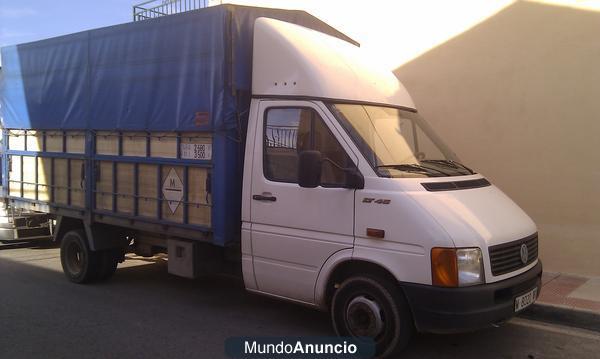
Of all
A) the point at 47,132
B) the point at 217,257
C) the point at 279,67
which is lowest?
the point at 217,257

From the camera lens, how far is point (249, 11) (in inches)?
203

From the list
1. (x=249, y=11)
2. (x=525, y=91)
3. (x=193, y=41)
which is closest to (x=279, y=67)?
(x=249, y=11)

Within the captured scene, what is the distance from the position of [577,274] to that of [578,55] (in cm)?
283

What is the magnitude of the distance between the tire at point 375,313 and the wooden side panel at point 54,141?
4.57m

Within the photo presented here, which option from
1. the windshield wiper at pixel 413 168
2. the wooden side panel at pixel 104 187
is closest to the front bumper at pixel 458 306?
the windshield wiper at pixel 413 168

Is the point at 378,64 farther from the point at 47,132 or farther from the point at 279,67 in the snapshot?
the point at 47,132

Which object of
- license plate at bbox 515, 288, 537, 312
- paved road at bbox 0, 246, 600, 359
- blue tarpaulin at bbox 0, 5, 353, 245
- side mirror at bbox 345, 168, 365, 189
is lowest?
paved road at bbox 0, 246, 600, 359

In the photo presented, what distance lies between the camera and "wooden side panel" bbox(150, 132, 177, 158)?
562 centimetres

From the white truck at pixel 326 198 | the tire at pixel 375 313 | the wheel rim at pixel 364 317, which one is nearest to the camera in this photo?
the white truck at pixel 326 198

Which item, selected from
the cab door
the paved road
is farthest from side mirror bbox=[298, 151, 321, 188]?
the paved road

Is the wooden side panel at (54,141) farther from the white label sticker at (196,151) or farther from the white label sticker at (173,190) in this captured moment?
the white label sticker at (196,151)

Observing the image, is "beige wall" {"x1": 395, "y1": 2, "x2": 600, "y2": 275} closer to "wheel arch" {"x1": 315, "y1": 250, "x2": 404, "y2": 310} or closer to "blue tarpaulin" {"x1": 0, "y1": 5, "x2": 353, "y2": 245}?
"blue tarpaulin" {"x1": 0, "y1": 5, "x2": 353, "y2": 245}

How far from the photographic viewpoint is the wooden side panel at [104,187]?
249 inches

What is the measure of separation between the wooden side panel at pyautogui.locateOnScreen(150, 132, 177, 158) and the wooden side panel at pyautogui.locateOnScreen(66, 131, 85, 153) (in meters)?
1.40
